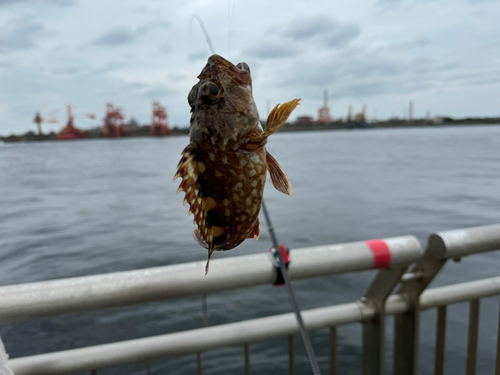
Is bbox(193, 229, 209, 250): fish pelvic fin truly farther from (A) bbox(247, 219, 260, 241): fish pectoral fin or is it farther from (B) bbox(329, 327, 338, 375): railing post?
(B) bbox(329, 327, 338, 375): railing post

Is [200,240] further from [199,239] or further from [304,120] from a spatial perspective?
[304,120]

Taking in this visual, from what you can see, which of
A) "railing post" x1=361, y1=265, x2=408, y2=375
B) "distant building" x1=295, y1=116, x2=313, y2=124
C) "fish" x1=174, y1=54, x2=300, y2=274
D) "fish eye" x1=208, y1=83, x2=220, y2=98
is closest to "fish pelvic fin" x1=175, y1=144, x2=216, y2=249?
"fish" x1=174, y1=54, x2=300, y2=274

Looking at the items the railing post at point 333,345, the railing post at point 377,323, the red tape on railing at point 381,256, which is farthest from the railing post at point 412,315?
the railing post at point 333,345

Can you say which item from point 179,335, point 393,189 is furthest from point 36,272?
point 393,189

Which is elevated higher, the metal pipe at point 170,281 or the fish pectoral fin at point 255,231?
the fish pectoral fin at point 255,231

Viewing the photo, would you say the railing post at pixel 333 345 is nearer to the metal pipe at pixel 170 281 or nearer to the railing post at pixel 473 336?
the metal pipe at pixel 170 281

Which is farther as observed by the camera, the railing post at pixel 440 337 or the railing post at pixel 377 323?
the railing post at pixel 440 337

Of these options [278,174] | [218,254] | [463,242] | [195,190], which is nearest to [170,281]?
[278,174]
